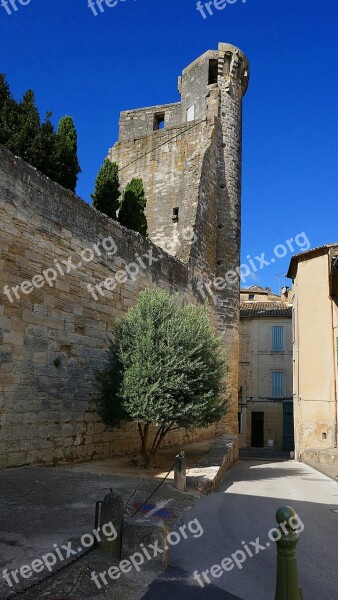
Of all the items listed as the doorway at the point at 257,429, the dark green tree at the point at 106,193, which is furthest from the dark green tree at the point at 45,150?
the doorway at the point at 257,429

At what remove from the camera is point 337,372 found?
54.5ft

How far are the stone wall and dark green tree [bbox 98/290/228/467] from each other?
28.3 inches

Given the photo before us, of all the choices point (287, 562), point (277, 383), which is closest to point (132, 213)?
point (287, 562)

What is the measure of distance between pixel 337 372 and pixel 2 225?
12499 millimetres

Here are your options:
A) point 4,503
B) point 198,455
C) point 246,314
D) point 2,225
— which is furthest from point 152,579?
point 246,314

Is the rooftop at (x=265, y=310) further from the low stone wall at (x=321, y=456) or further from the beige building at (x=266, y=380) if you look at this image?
the low stone wall at (x=321, y=456)

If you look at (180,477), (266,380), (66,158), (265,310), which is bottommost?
(180,477)

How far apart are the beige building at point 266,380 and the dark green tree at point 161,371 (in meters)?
19.5

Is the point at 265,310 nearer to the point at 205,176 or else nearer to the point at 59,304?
the point at 205,176

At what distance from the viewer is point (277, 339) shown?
94.5ft

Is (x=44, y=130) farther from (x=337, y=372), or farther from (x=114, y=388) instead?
(x=337, y=372)

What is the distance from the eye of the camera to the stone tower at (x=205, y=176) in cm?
1803

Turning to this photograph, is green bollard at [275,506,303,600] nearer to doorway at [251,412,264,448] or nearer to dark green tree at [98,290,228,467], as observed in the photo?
dark green tree at [98,290,228,467]

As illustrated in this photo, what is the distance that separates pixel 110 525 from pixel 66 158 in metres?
10.8
